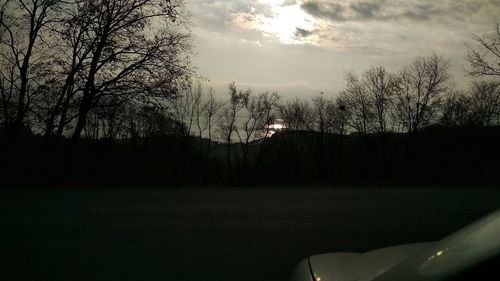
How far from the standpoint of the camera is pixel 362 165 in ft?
172

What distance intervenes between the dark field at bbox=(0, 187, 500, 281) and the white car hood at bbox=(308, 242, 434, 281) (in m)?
3.04

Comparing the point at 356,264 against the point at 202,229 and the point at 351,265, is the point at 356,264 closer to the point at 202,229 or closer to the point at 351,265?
the point at 351,265

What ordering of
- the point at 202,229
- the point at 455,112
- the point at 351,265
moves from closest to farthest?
1. the point at 351,265
2. the point at 202,229
3. the point at 455,112

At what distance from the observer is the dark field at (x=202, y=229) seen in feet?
21.2

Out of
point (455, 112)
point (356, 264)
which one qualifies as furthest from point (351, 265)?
point (455, 112)

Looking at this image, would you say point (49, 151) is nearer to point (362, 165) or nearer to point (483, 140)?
point (483, 140)

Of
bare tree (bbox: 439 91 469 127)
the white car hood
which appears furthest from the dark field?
bare tree (bbox: 439 91 469 127)

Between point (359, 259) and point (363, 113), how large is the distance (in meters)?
47.3

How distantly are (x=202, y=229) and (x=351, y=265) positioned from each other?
6548mm

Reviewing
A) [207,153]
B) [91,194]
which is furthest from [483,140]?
[91,194]

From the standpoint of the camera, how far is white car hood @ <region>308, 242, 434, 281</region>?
2.61 meters

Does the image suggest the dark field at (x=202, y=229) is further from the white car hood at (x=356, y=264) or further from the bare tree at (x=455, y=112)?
the bare tree at (x=455, y=112)

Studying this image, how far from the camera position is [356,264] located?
9.41 ft

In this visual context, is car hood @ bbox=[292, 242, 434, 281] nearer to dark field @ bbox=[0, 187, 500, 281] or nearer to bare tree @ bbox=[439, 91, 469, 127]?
dark field @ bbox=[0, 187, 500, 281]
